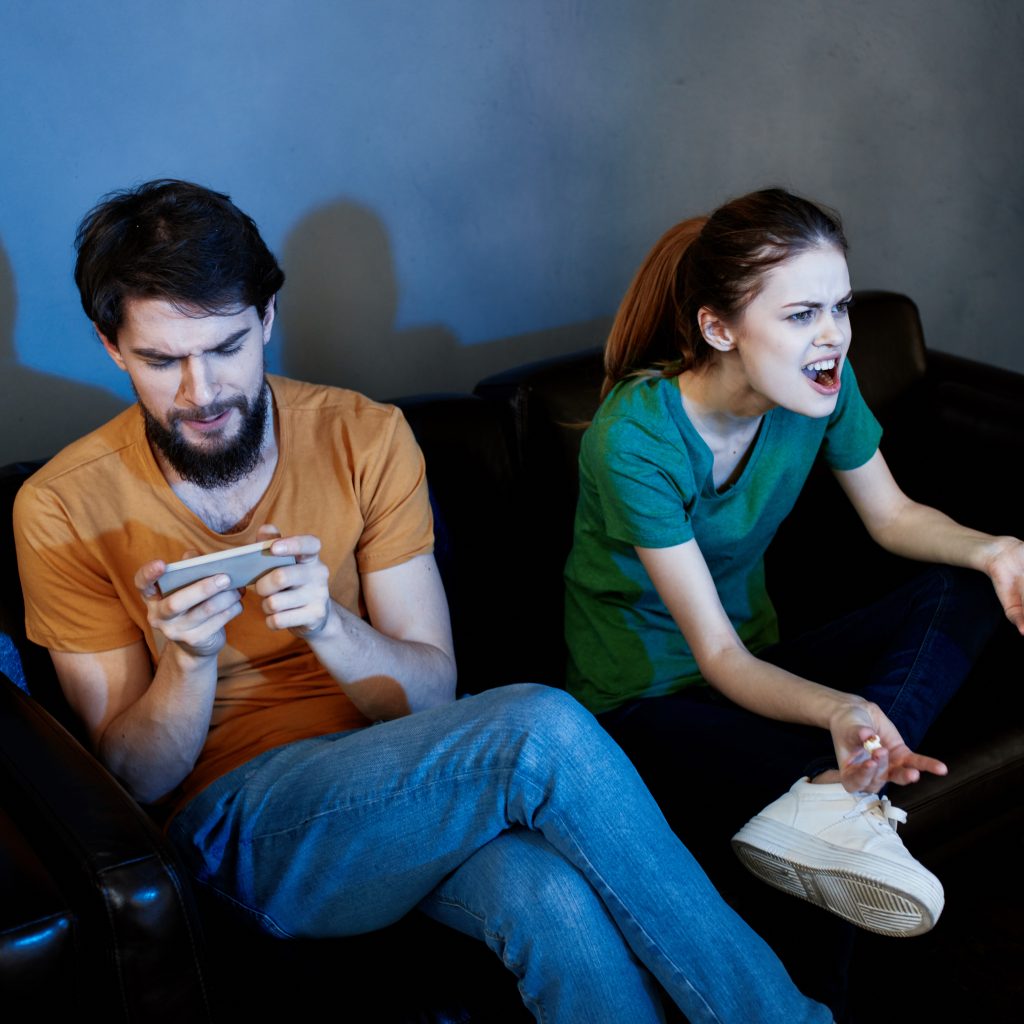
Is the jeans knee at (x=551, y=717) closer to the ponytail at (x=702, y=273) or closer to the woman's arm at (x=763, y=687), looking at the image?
the woman's arm at (x=763, y=687)

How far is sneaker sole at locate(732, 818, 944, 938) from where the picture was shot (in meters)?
1.35

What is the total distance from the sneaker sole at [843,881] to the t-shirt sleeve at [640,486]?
0.41m

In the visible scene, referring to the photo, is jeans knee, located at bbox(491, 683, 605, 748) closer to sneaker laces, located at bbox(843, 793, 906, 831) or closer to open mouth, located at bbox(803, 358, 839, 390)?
sneaker laces, located at bbox(843, 793, 906, 831)

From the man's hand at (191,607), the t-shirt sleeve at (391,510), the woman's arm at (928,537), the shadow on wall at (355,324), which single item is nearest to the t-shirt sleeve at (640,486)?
the t-shirt sleeve at (391,510)

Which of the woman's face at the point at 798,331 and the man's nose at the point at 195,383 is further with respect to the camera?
the woman's face at the point at 798,331

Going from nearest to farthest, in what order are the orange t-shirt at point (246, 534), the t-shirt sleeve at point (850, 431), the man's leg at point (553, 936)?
the man's leg at point (553, 936), the orange t-shirt at point (246, 534), the t-shirt sleeve at point (850, 431)

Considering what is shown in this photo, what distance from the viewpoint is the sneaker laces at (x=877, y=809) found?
1433 mm

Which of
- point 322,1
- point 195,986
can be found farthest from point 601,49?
point 195,986

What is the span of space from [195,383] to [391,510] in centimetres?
33

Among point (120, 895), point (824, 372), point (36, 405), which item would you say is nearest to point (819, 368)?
point (824, 372)

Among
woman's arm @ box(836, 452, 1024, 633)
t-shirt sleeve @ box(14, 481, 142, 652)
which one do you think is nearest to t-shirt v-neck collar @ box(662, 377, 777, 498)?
woman's arm @ box(836, 452, 1024, 633)

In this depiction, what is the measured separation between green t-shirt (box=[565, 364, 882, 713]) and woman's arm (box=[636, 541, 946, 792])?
0.05 m

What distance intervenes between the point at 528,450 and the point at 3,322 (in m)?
0.86

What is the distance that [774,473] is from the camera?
1820 mm
